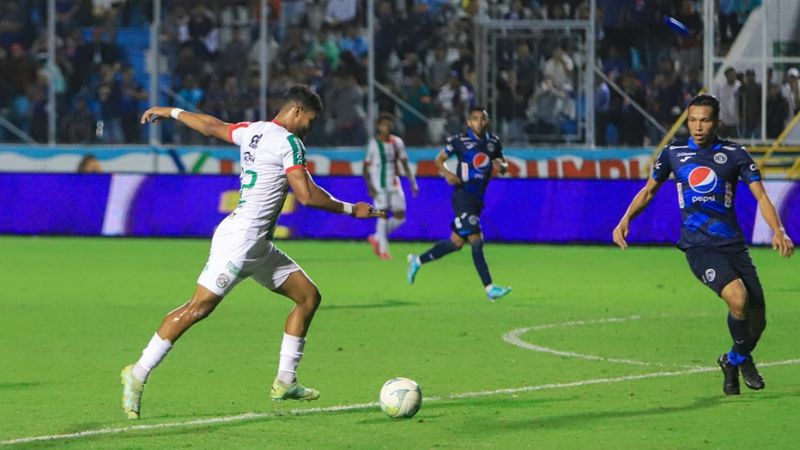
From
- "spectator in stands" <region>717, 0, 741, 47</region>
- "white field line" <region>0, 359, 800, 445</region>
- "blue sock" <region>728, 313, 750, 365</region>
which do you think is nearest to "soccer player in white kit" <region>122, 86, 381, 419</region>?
"white field line" <region>0, 359, 800, 445</region>

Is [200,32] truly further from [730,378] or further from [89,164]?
[730,378]

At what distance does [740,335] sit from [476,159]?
784 cm

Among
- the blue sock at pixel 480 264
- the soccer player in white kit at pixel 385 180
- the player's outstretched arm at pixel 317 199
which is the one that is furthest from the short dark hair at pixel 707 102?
the soccer player in white kit at pixel 385 180

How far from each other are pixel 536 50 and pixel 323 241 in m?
5.09

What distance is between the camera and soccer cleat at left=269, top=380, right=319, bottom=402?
980 centimetres

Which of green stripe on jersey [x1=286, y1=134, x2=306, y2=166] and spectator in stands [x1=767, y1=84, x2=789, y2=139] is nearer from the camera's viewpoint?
green stripe on jersey [x1=286, y1=134, x2=306, y2=166]

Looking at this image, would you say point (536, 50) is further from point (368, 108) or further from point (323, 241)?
point (323, 241)

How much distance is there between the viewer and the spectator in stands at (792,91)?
26297 mm

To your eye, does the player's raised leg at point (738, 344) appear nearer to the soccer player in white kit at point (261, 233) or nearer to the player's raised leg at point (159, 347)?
the soccer player in white kit at point (261, 233)

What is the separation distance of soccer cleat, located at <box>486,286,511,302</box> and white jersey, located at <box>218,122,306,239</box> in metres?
7.45

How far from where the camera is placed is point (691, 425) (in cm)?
898

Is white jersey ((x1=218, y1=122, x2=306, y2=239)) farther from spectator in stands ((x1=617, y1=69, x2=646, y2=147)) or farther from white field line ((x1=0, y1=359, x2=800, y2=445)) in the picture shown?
spectator in stands ((x1=617, y1=69, x2=646, y2=147))

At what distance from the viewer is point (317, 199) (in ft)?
30.1

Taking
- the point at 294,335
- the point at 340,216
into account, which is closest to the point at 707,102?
the point at 294,335
